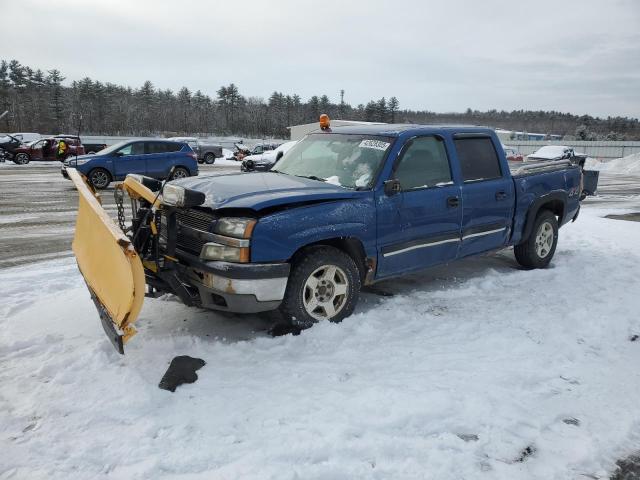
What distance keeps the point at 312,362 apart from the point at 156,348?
1231mm

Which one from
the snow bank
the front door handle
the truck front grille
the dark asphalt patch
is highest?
the front door handle

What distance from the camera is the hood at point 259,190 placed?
12.8ft

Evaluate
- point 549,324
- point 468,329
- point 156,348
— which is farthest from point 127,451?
point 549,324

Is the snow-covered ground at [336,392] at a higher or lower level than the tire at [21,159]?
lower

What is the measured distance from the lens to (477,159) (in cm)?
551

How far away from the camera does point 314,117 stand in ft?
391

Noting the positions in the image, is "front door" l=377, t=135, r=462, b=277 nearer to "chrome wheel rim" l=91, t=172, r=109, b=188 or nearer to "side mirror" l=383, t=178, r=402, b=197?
"side mirror" l=383, t=178, r=402, b=197

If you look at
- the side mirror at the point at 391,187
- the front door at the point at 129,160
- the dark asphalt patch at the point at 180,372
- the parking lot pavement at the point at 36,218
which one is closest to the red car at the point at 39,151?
Result: the parking lot pavement at the point at 36,218

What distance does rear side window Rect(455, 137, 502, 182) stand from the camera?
5.34 m

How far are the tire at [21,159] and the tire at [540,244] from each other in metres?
28.5

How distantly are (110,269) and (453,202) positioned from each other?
10.8 feet

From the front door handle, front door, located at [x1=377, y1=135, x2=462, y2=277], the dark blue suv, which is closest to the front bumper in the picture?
front door, located at [x1=377, y1=135, x2=462, y2=277]

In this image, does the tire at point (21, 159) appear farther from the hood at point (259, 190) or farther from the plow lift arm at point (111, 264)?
the hood at point (259, 190)

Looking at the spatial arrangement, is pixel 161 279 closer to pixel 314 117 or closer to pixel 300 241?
pixel 300 241
